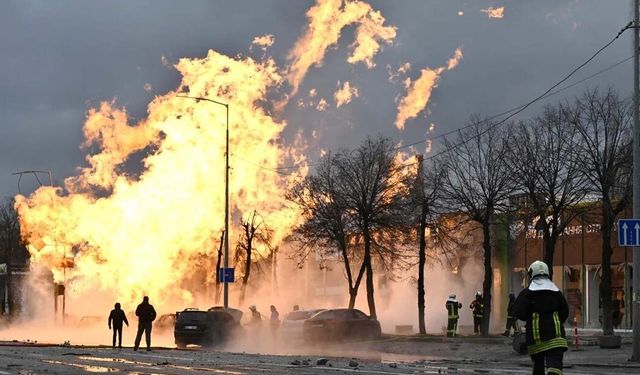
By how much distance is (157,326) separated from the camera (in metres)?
45.8

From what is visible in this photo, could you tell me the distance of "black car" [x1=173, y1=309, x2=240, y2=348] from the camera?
36875mm

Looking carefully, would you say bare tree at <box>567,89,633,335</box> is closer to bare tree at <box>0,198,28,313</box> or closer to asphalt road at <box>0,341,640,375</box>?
asphalt road at <box>0,341,640,375</box>

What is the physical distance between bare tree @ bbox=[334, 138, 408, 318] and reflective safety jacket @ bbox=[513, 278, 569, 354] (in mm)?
33759

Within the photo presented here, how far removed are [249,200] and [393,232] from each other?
1430cm

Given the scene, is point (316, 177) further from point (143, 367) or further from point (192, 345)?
point (143, 367)

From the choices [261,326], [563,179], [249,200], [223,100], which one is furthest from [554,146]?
[249,200]

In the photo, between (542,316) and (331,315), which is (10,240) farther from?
(542,316)

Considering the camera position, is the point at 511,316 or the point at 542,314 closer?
the point at 542,314

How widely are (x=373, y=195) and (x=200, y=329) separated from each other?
11.9m

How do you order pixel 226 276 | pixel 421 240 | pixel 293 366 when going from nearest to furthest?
pixel 293 366
pixel 421 240
pixel 226 276

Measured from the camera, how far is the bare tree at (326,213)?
154ft

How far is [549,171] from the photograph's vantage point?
38281 millimetres

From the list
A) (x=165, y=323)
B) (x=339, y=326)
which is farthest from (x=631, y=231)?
(x=165, y=323)

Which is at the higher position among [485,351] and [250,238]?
[250,238]
